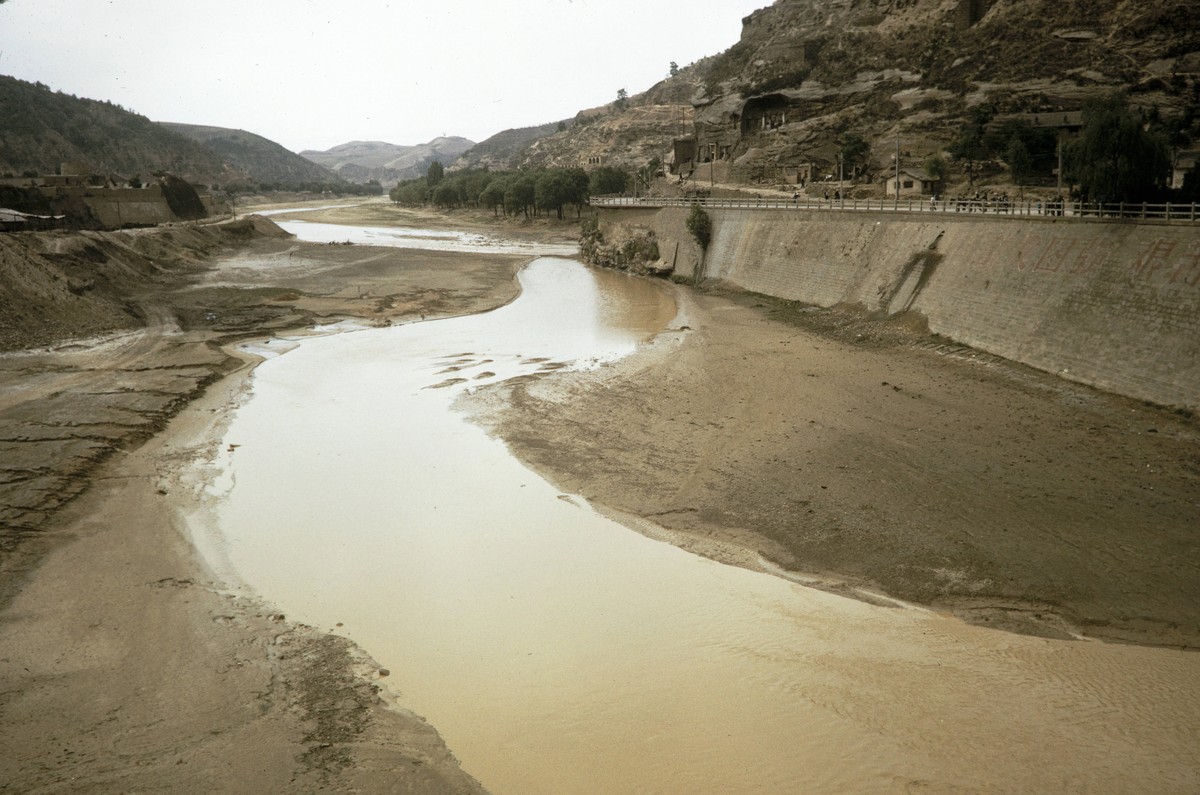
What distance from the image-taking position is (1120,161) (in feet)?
83.3

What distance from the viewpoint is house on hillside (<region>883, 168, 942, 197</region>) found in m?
50.5

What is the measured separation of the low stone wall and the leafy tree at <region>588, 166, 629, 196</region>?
46596mm

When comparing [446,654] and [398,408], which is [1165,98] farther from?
[446,654]

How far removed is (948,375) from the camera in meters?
25.4

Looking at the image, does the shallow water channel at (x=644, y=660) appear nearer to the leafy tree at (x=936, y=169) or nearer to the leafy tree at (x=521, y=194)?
the leafy tree at (x=936, y=169)

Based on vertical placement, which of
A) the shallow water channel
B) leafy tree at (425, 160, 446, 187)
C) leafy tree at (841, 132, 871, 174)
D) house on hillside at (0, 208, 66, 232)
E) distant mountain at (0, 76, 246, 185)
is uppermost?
distant mountain at (0, 76, 246, 185)

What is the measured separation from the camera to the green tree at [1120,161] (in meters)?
25.2

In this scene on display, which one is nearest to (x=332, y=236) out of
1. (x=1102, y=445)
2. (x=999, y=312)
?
(x=999, y=312)

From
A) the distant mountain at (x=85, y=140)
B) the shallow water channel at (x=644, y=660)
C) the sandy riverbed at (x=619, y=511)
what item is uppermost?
the distant mountain at (x=85, y=140)

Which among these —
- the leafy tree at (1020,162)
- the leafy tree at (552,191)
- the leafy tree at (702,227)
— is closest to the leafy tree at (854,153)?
the leafy tree at (1020,162)

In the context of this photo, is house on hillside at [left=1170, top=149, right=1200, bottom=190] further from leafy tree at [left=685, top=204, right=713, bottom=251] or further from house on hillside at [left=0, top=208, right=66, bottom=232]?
house on hillside at [left=0, top=208, right=66, bottom=232]

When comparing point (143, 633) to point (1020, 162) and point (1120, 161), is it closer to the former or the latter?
point (1120, 161)

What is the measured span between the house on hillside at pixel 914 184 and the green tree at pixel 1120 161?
75.0 feet

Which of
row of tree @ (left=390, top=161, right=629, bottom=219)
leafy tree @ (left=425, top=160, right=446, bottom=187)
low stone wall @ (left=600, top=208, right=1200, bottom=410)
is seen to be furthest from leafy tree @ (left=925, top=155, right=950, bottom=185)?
leafy tree @ (left=425, top=160, right=446, bottom=187)
